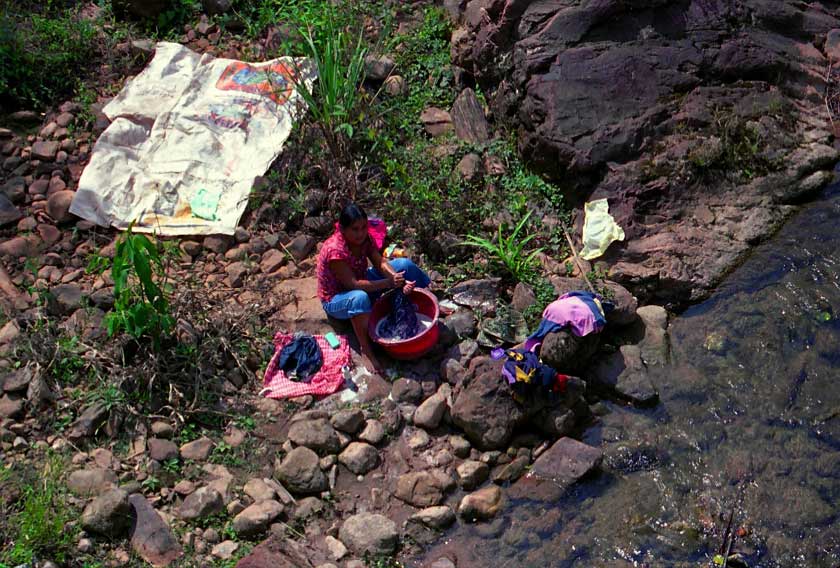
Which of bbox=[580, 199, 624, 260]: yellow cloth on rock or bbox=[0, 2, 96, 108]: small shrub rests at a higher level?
bbox=[0, 2, 96, 108]: small shrub

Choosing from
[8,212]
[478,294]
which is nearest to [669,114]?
[478,294]

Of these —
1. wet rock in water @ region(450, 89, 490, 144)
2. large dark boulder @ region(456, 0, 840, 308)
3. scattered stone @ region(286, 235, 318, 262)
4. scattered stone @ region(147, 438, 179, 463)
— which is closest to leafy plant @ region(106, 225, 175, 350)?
scattered stone @ region(147, 438, 179, 463)

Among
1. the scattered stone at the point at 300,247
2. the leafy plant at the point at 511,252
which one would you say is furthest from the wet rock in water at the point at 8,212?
the leafy plant at the point at 511,252

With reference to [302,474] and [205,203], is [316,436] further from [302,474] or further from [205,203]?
[205,203]

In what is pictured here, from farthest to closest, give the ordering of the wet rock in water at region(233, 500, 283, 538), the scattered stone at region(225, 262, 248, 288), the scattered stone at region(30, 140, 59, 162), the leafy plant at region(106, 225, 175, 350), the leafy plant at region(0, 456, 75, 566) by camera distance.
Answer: the scattered stone at region(30, 140, 59, 162), the scattered stone at region(225, 262, 248, 288), the leafy plant at region(106, 225, 175, 350), the wet rock in water at region(233, 500, 283, 538), the leafy plant at region(0, 456, 75, 566)

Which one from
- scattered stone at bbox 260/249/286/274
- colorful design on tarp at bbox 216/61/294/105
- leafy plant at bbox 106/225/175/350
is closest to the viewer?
leafy plant at bbox 106/225/175/350

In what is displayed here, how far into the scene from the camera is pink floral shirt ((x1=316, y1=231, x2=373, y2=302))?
4.73m

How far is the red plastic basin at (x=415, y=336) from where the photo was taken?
15.2ft

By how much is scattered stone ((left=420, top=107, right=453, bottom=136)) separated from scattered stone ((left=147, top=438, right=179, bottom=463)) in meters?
3.00

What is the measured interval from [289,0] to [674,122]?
3281 millimetres

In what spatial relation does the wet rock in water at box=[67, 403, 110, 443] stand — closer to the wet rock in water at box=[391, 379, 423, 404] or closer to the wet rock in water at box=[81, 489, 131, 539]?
the wet rock in water at box=[81, 489, 131, 539]

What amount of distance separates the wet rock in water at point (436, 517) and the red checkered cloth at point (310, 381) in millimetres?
916

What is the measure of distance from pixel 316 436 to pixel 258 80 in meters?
2.98

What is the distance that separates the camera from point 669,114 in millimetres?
5652
